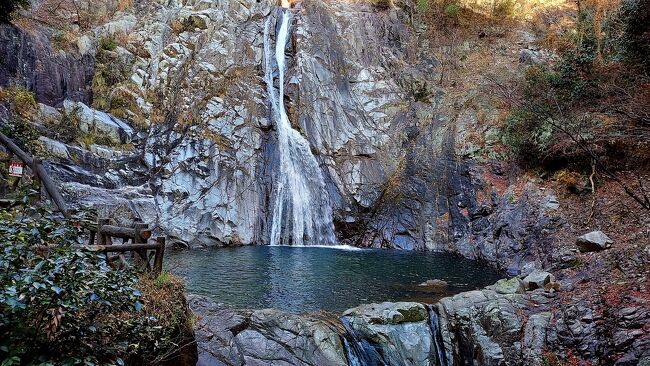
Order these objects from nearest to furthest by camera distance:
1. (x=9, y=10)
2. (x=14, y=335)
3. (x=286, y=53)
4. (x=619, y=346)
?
(x=14, y=335)
(x=619, y=346)
(x=9, y=10)
(x=286, y=53)

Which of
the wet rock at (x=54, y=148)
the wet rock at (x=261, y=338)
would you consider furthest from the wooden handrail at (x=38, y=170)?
the wet rock at (x=54, y=148)

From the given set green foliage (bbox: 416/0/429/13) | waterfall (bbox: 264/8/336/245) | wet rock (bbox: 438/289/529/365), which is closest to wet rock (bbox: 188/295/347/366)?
wet rock (bbox: 438/289/529/365)

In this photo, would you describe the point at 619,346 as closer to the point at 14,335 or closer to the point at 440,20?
the point at 14,335

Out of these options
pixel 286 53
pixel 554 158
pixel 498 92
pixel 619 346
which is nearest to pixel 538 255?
pixel 554 158

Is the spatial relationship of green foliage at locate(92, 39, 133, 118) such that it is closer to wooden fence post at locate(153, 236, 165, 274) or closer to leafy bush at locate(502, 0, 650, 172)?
wooden fence post at locate(153, 236, 165, 274)

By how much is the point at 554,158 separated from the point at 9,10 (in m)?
18.4

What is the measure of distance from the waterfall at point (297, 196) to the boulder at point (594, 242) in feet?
35.3

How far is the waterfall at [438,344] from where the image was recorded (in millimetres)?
7653

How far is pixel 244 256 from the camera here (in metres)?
14.8

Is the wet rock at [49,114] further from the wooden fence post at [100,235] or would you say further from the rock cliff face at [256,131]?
the wooden fence post at [100,235]

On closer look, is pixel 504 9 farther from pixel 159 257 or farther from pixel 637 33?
pixel 159 257

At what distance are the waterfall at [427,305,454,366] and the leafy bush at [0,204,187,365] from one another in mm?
5799

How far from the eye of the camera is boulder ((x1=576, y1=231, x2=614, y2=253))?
9719 millimetres

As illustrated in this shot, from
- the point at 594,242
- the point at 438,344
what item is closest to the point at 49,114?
the point at 438,344
